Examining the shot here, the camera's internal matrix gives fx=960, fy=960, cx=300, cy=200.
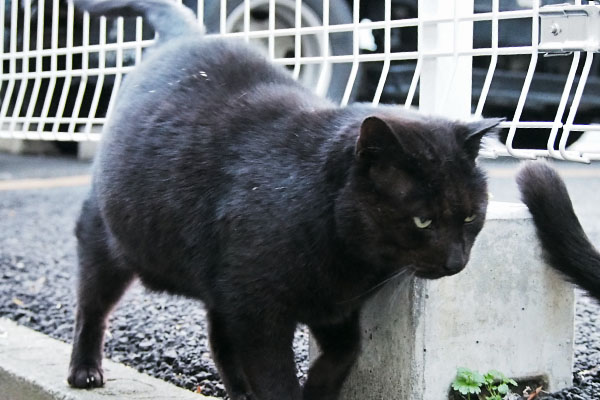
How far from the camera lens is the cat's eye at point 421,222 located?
2.15 m

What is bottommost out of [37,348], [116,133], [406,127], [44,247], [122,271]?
[44,247]

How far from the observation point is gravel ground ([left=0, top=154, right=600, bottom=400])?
3.05 m

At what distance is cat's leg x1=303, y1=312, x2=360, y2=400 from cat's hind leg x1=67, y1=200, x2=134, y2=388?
695 mm

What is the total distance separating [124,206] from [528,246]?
44.2 inches

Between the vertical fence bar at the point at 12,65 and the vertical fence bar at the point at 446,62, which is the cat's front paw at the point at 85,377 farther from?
the vertical fence bar at the point at 12,65

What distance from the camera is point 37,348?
337 cm

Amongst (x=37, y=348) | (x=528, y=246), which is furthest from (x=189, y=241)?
(x=37, y=348)

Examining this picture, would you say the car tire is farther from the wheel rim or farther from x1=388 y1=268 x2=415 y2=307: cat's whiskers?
x1=388 y1=268 x2=415 y2=307: cat's whiskers

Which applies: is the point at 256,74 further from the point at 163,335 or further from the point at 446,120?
the point at 163,335

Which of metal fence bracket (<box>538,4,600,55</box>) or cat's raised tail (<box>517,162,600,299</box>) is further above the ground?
metal fence bracket (<box>538,4,600,55</box>)

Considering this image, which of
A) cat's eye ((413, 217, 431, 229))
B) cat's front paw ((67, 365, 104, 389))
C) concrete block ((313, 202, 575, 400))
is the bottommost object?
cat's front paw ((67, 365, 104, 389))

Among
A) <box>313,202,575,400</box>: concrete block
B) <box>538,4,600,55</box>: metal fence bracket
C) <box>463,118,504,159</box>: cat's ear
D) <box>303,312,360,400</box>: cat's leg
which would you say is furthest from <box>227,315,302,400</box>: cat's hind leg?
<box>538,4,600,55</box>: metal fence bracket

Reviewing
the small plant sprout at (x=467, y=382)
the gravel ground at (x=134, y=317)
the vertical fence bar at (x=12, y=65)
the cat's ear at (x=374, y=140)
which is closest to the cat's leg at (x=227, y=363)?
the gravel ground at (x=134, y=317)

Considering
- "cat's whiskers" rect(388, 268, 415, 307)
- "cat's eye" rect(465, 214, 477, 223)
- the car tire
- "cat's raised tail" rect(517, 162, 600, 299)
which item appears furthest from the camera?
the car tire
